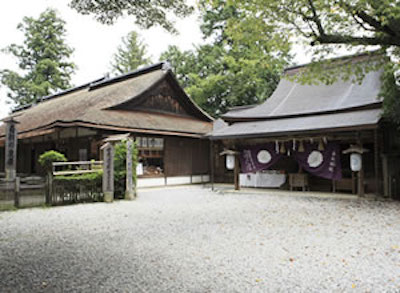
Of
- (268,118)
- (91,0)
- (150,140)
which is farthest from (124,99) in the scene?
(91,0)

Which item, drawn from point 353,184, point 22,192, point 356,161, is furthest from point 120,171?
point 353,184

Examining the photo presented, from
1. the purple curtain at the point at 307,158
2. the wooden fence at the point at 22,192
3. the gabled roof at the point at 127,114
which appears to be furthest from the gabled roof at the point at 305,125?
the wooden fence at the point at 22,192

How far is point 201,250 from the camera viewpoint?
4121 mm

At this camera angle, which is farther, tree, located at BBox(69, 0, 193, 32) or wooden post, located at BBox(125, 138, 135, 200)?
wooden post, located at BBox(125, 138, 135, 200)

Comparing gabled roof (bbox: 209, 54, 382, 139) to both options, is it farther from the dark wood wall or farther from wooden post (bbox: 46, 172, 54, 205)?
wooden post (bbox: 46, 172, 54, 205)

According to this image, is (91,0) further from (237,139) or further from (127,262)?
(237,139)

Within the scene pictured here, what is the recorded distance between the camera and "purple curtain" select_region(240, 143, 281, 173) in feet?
36.6

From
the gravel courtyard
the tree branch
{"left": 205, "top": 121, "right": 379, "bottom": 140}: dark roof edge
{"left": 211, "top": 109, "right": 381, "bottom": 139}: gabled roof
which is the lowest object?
the gravel courtyard

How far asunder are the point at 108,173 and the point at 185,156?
5.82 m

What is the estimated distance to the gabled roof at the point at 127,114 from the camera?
1119cm

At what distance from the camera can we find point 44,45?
2573 centimetres

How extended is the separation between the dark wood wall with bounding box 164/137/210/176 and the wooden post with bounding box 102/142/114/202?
4557 mm

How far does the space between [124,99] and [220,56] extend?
39.1 ft

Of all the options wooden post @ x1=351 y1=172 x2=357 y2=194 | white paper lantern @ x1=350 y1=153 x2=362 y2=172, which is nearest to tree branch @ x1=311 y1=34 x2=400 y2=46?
white paper lantern @ x1=350 y1=153 x2=362 y2=172
